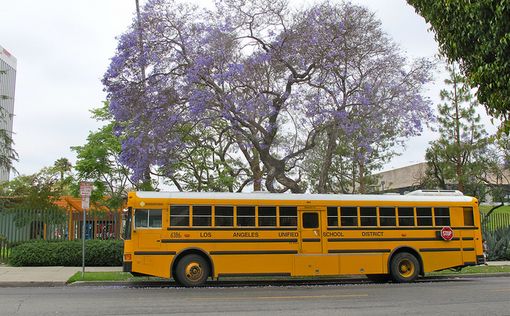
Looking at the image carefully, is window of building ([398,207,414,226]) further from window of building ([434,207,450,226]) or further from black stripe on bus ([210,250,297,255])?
black stripe on bus ([210,250,297,255])

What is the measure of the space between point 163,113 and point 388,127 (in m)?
9.09

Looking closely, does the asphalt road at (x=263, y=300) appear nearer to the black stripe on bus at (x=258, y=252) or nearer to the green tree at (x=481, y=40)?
the black stripe on bus at (x=258, y=252)

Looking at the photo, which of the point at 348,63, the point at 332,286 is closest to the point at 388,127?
the point at 348,63

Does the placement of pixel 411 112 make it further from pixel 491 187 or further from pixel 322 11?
pixel 491 187

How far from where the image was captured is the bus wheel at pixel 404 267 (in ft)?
54.8

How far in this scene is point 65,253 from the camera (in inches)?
809

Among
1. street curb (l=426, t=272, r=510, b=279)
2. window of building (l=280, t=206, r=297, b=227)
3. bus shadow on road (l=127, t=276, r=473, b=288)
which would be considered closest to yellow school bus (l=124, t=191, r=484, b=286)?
window of building (l=280, t=206, r=297, b=227)

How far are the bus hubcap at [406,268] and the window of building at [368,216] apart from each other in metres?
1.69

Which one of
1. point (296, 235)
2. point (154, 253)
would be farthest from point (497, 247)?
point (154, 253)

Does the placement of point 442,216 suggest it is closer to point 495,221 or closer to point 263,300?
point 263,300

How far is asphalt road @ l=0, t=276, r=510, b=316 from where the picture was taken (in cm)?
1026

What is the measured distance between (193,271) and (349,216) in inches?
206

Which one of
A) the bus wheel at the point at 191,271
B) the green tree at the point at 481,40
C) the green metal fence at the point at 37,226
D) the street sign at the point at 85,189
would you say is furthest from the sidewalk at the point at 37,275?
the green tree at the point at 481,40

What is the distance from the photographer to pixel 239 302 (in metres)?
11.6
